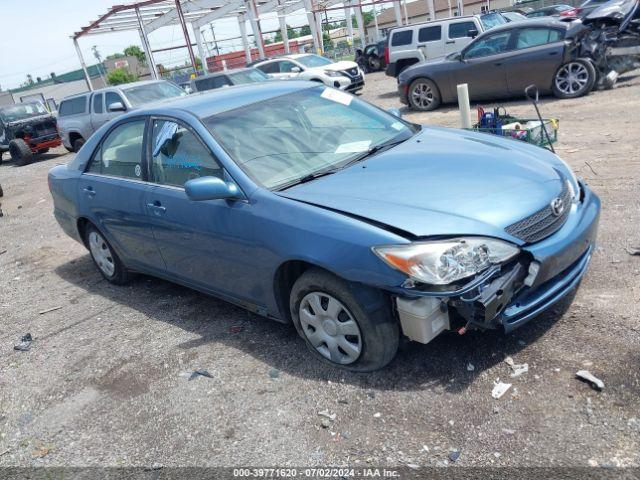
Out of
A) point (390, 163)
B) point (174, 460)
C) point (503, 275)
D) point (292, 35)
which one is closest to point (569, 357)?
point (503, 275)

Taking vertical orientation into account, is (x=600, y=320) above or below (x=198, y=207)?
below

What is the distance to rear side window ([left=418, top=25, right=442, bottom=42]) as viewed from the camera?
55.3ft

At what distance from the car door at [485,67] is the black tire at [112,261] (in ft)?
28.5

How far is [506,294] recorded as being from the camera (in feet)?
9.43

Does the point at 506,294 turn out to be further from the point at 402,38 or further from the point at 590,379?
the point at 402,38

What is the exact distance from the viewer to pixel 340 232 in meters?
3.03

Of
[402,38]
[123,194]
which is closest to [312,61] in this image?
[402,38]

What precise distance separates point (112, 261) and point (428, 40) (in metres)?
14.2

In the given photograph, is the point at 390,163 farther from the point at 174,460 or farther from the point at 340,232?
the point at 174,460

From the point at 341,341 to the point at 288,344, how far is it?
64 cm

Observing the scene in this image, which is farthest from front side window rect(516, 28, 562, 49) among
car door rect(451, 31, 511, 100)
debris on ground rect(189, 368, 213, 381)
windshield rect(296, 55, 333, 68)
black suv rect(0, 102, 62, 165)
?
black suv rect(0, 102, 62, 165)

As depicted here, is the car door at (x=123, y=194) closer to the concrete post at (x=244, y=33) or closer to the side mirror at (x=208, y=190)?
the side mirror at (x=208, y=190)

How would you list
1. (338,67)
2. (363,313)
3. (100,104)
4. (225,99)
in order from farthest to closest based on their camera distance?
(338,67) < (100,104) < (225,99) < (363,313)

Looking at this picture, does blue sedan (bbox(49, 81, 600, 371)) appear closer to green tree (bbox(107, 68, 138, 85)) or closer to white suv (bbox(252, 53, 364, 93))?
white suv (bbox(252, 53, 364, 93))
